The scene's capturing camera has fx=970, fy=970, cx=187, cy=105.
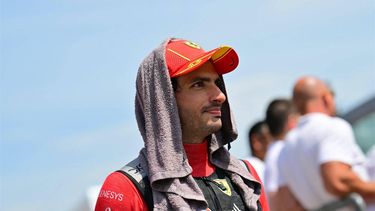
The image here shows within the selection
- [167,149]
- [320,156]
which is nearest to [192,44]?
[167,149]

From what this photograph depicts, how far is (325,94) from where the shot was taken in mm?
5984

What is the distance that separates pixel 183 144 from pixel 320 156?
Answer: 1.72 meters

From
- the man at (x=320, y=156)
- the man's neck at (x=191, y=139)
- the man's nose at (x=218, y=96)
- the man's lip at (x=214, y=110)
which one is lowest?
the man at (x=320, y=156)

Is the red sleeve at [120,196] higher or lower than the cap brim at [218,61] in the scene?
lower

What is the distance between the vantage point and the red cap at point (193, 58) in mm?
3822

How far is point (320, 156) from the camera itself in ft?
17.9

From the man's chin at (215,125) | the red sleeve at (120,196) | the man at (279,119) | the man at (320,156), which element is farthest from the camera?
the man at (279,119)

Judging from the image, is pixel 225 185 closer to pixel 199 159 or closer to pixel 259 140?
pixel 199 159

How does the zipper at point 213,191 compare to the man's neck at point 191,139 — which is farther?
the man's neck at point 191,139

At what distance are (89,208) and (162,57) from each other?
31.2ft

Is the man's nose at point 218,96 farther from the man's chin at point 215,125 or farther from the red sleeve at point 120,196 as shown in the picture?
the red sleeve at point 120,196

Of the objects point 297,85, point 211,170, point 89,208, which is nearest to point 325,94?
point 297,85

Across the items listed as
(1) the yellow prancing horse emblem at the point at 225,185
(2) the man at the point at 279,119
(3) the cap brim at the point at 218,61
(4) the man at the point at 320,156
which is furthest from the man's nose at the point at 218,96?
(2) the man at the point at 279,119

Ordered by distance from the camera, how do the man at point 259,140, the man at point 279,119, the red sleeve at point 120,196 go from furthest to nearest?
1. the man at point 259,140
2. the man at point 279,119
3. the red sleeve at point 120,196
